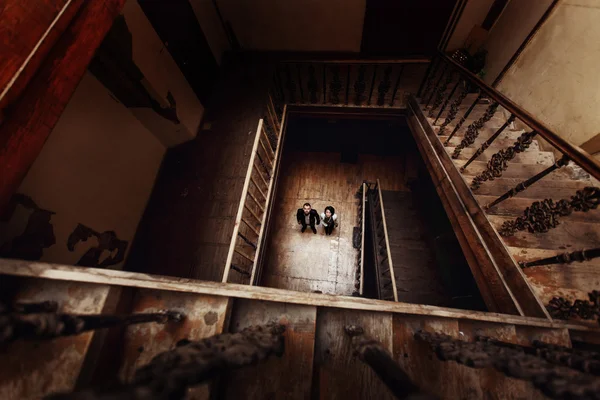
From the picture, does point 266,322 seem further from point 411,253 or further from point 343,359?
point 411,253

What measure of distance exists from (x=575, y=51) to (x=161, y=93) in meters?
5.53

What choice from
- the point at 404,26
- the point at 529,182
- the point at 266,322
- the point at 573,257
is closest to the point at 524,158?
the point at 529,182

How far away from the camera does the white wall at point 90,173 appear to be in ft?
7.21

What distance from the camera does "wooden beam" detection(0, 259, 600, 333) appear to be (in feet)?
3.47

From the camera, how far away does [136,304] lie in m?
1.27

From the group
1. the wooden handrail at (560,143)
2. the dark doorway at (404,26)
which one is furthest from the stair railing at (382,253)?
the dark doorway at (404,26)

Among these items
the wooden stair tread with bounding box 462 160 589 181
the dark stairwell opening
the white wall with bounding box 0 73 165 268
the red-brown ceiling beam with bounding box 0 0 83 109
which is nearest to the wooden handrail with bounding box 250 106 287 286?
the dark stairwell opening

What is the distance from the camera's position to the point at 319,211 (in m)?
4.75

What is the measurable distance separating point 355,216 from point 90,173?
4.25 metres

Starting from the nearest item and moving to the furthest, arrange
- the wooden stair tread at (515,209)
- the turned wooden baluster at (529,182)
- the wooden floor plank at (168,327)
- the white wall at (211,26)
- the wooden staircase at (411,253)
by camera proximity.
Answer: the wooden floor plank at (168,327) → the turned wooden baluster at (529,182) → the wooden stair tread at (515,209) → the wooden staircase at (411,253) → the white wall at (211,26)

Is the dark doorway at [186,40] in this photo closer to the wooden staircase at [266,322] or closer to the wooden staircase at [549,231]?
the wooden staircase at [266,322]

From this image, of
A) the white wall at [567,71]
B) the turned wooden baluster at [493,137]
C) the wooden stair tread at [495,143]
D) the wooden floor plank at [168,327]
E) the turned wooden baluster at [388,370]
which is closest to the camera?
the turned wooden baluster at [388,370]

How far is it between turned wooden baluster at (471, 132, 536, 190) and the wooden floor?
2499mm

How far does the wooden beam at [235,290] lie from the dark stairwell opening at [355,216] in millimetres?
2279
